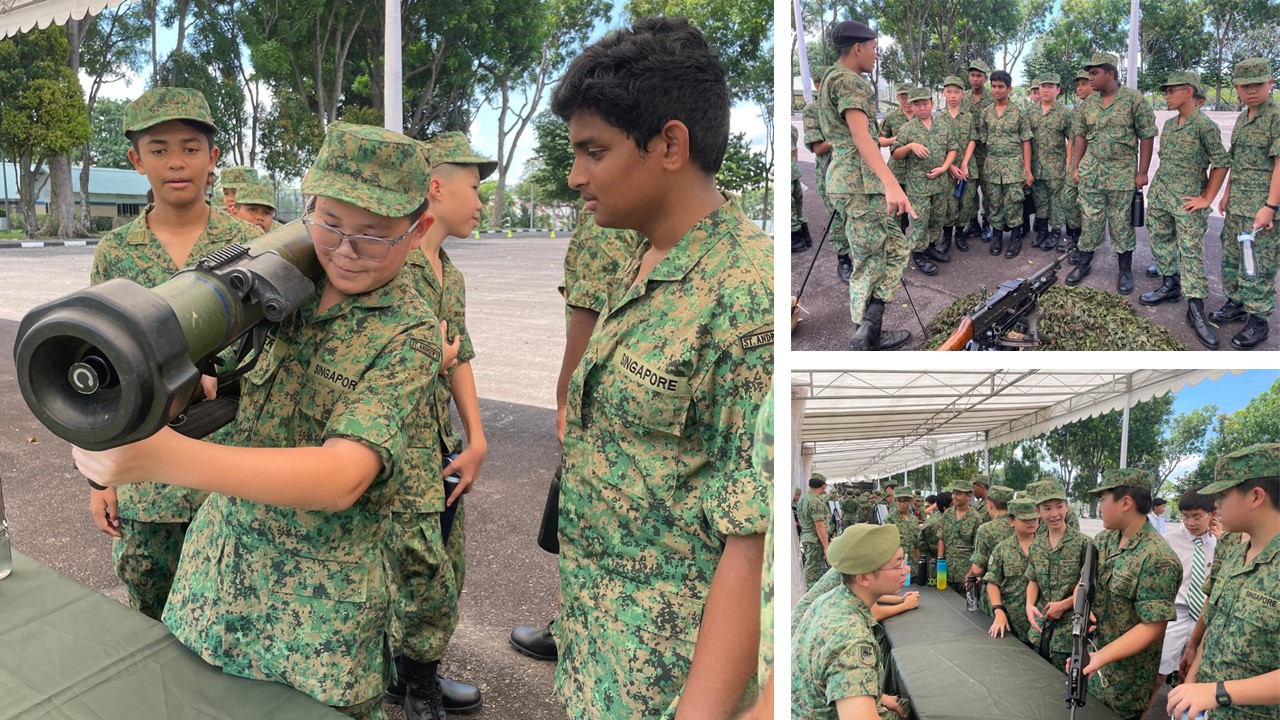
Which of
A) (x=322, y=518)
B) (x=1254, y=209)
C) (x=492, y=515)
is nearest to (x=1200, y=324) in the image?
(x=1254, y=209)

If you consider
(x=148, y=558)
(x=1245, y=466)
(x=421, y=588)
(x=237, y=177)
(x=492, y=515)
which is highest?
(x=237, y=177)

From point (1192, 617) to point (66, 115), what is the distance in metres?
16.6

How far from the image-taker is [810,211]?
1.32m

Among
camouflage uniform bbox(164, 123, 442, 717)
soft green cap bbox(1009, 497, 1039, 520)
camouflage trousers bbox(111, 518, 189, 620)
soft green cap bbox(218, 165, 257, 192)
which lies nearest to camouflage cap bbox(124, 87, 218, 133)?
camouflage trousers bbox(111, 518, 189, 620)

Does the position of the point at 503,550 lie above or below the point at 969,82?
below

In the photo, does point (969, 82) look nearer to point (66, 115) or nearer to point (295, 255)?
point (295, 255)

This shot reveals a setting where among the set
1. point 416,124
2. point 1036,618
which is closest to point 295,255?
point 1036,618

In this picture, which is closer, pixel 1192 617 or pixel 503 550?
pixel 1192 617

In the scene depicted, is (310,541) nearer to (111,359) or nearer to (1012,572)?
(111,359)

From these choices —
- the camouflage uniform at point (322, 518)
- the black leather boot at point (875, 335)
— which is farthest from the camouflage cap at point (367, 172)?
the black leather boot at point (875, 335)

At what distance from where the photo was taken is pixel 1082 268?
1648 millimetres

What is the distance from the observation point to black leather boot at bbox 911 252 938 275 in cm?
153

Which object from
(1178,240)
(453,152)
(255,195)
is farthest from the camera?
(255,195)

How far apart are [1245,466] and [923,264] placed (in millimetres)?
596
